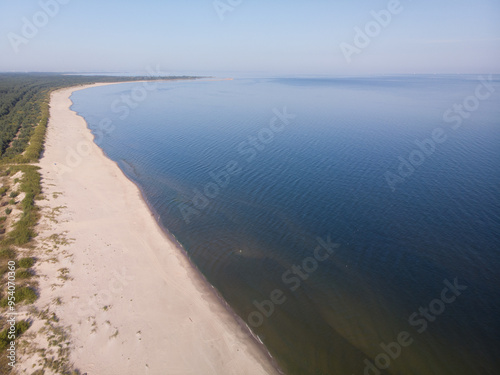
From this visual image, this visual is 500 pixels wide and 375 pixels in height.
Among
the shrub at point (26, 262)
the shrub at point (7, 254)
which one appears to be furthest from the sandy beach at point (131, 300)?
the shrub at point (7, 254)

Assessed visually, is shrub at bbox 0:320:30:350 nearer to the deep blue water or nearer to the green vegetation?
the green vegetation

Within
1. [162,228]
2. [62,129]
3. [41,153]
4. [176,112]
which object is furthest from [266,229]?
[176,112]

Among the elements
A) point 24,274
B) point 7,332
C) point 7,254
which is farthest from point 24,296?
point 7,254

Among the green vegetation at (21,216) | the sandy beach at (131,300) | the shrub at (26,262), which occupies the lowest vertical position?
the green vegetation at (21,216)

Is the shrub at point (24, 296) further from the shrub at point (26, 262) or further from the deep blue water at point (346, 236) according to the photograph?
the deep blue water at point (346, 236)

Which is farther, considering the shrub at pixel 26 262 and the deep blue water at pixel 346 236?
the shrub at pixel 26 262

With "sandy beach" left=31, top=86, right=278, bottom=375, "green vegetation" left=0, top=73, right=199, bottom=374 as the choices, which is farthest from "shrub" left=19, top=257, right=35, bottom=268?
"sandy beach" left=31, top=86, right=278, bottom=375

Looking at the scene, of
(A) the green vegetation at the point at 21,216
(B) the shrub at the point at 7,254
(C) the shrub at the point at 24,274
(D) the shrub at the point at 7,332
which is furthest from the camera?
(B) the shrub at the point at 7,254
